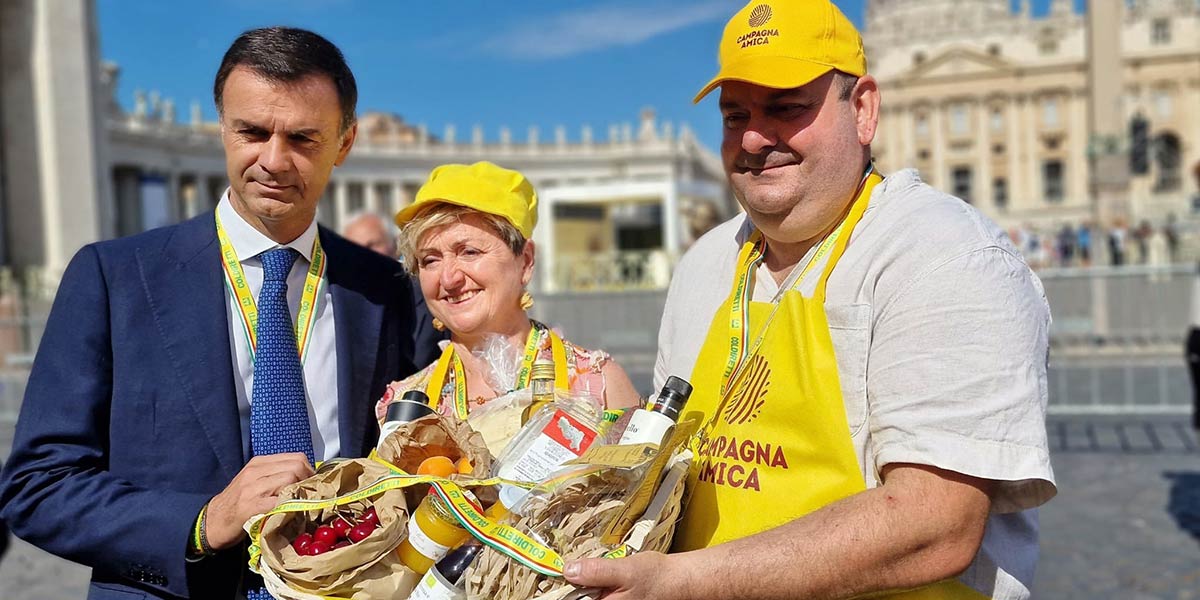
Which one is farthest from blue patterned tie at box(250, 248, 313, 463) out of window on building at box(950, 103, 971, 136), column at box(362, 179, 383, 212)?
window on building at box(950, 103, 971, 136)

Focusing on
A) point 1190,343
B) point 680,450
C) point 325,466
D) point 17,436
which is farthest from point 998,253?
point 1190,343

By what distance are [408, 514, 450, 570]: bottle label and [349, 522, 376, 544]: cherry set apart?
79 mm

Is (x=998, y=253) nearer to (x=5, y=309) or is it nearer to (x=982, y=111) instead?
(x=5, y=309)

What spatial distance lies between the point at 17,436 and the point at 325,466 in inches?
33.8

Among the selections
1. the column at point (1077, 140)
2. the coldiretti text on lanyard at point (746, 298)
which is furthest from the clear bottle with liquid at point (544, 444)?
the column at point (1077, 140)

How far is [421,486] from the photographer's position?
180cm

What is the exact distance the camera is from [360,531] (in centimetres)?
177

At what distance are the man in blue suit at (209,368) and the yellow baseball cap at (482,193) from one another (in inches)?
9.7

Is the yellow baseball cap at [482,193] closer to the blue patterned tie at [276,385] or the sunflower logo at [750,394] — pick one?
the blue patterned tie at [276,385]

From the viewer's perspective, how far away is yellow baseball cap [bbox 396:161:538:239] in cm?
245

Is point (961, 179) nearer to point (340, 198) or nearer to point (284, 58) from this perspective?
point (340, 198)

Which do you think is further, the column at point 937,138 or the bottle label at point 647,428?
the column at point 937,138

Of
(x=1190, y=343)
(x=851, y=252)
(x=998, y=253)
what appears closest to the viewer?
(x=998, y=253)

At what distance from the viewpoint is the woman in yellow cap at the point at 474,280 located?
8.11ft
